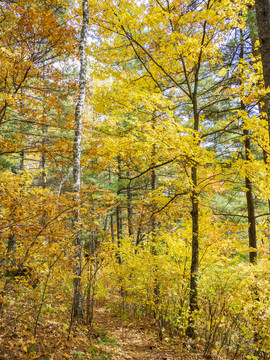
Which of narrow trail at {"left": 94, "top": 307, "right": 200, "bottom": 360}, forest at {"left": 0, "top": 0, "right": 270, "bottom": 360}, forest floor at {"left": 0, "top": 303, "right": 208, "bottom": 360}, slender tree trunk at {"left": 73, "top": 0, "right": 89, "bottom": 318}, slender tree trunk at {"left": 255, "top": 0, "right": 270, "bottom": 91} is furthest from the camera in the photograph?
slender tree trunk at {"left": 73, "top": 0, "right": 89, "bottom": 318}

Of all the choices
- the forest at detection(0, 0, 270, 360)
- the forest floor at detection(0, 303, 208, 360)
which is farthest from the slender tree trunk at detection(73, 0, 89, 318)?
the forest floor at detection(0, 303, 208, 360)

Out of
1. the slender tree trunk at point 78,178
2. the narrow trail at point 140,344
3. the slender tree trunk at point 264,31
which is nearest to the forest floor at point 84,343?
the narrow trail at point 140,344

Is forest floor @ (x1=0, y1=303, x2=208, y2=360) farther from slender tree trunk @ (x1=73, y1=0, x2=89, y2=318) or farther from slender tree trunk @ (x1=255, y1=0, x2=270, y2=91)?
slender tree trunk @ (x1=255, y1=0, x2=270, y2=91)

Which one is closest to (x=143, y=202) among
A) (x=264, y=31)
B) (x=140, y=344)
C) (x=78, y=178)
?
(x=78, y=178)

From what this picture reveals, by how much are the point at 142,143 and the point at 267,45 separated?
334 cm

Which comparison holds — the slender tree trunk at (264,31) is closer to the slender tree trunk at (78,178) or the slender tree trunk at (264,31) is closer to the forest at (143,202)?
the forest at (143,202)

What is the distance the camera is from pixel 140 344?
5.61 m

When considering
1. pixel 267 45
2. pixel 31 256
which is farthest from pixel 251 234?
pixel 31 256

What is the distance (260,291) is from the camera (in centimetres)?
425

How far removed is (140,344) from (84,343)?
1.74 m

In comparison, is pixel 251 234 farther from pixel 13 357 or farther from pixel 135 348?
pixel 13 357

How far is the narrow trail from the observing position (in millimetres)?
4770

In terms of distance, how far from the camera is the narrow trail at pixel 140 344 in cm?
477

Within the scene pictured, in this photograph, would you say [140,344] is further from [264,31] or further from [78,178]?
[264,31]
